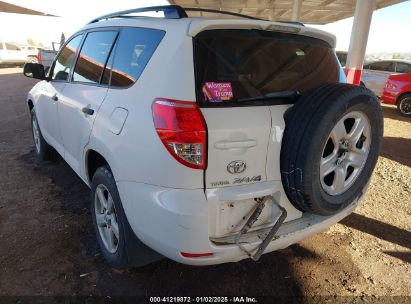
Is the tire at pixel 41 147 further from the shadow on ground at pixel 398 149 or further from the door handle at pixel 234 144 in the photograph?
the shadow on ground at pixel 398 149

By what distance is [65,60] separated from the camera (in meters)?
3.70

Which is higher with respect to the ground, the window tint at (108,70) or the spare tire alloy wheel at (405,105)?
the window tint at (108,70)

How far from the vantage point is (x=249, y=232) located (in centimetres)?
209

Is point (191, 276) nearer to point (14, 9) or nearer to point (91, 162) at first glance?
point (91, 162)

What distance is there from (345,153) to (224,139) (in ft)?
3.17

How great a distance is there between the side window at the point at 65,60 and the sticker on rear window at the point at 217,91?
2078 millimetres

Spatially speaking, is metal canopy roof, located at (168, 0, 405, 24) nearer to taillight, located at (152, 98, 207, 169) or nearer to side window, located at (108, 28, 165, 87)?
side window, located at (108, 28, 165, 87)

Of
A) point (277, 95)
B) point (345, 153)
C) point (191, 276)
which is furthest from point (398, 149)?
point (191, 276)

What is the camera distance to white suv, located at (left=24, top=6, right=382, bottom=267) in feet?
6.17

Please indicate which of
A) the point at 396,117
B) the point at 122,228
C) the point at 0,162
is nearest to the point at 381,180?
the point at 122,228

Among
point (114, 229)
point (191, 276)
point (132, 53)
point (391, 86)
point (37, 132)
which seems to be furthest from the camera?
point (391, 86)

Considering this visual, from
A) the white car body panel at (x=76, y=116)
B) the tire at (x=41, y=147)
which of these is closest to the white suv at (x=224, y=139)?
the white car body panel at (x=76, y=116)

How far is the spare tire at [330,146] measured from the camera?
1972mm

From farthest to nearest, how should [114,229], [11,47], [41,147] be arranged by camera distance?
[11,47] → [41,147] → [114,229]
